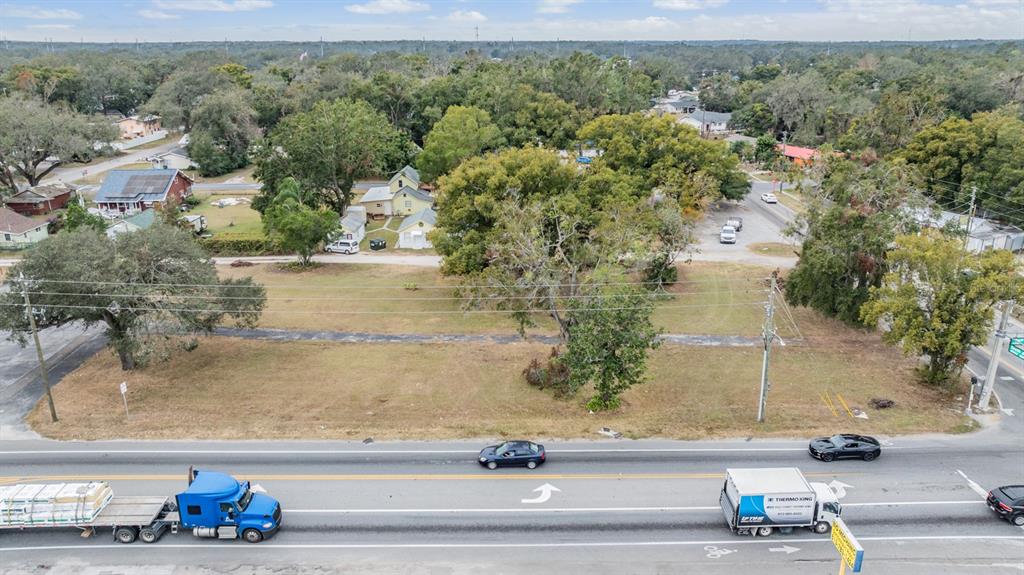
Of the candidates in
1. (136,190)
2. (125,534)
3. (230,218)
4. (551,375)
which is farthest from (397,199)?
(125,534)

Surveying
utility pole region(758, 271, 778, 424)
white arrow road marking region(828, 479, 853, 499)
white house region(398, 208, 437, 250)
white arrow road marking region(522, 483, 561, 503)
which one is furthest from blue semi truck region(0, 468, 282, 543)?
white house region(398, 208, 437, 250)

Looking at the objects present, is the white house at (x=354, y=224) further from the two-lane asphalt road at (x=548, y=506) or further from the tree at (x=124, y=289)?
the two-lane asphalt road at (x=548, y=506)

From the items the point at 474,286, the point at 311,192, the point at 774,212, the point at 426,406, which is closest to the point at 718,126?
the point at 774,212

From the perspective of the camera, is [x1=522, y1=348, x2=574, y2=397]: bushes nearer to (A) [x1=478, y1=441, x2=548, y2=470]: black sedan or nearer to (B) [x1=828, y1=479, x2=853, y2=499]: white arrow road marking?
(A) [x1=478, y1=441, x2=548, y2=470]: black sedan

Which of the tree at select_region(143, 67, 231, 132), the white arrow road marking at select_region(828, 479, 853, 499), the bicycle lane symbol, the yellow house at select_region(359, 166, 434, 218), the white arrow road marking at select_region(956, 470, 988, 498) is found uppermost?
the tree at select_region(143, 67, 231, 132)

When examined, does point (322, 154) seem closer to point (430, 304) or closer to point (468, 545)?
point (430, 304)

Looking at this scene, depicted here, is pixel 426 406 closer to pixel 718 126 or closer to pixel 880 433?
pixel 880 433

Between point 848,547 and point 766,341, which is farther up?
point 766,341
